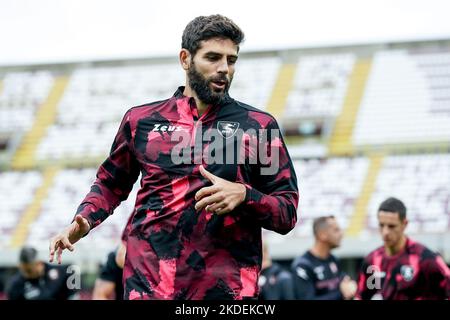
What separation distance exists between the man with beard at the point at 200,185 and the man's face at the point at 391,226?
457 centimetres

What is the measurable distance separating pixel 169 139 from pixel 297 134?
22.3 metres

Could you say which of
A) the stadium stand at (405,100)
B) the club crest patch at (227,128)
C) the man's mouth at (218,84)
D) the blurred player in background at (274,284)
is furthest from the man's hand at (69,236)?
the stadium stand at (405,100)

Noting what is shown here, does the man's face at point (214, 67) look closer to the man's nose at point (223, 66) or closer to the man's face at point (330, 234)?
the man's nose at point (223, 66)

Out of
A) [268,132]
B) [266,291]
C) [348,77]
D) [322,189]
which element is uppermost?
[348,77]

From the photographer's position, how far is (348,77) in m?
28.6

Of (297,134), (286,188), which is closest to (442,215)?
(297,134)

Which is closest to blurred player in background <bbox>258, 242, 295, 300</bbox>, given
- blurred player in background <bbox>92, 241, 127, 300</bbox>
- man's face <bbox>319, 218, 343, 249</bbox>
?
man's face <bbox>319, 218, 343, 249</bbox>

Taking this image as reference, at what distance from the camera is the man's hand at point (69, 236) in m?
4.68

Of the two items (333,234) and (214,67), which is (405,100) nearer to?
(333,234)

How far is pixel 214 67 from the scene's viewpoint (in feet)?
15.9

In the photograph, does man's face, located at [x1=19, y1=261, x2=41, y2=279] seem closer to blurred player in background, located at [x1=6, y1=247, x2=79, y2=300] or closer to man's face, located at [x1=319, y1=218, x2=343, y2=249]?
blurred player in background, located at [x1=6, y1=247, x2=79, y2=300]

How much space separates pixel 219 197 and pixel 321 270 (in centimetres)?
753

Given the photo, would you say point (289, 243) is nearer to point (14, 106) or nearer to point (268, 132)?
point (14, 106)

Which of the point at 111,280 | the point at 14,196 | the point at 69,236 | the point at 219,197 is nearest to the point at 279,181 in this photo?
the point at 219,197
